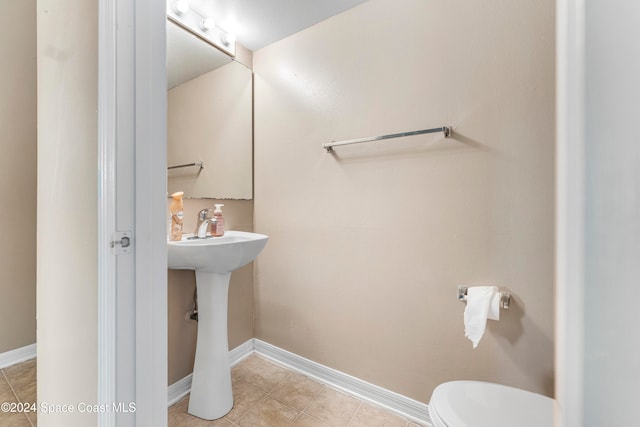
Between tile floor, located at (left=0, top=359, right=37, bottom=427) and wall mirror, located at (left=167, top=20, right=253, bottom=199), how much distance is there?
2.95ft

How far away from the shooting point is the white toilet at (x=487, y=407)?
0.83m

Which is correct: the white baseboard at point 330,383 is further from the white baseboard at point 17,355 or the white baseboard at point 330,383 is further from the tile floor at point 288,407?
the white baseboard at point 17,355

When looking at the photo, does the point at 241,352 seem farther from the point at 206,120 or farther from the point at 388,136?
the point at 388,136

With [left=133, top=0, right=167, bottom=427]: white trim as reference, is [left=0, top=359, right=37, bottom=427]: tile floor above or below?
below

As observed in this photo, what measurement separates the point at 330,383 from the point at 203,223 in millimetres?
1206

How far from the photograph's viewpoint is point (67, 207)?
2.51ft

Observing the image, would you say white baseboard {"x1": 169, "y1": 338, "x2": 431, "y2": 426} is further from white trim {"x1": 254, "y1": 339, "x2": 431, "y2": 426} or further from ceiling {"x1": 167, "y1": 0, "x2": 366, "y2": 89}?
ceiling {"x1": 167, "y1": 0, "x2": 366, "y2": 89}

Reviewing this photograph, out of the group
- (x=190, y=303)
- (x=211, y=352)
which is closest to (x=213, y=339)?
(x=211, y=352)

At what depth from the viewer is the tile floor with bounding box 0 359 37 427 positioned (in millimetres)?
795

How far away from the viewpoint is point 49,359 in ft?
2.63

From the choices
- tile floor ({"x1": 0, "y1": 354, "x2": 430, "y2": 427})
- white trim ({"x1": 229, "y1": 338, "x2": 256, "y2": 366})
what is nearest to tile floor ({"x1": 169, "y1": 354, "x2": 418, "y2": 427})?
tile floor ({"x1": 0, "y1": 354, "x2": 430, "y2": 427})
